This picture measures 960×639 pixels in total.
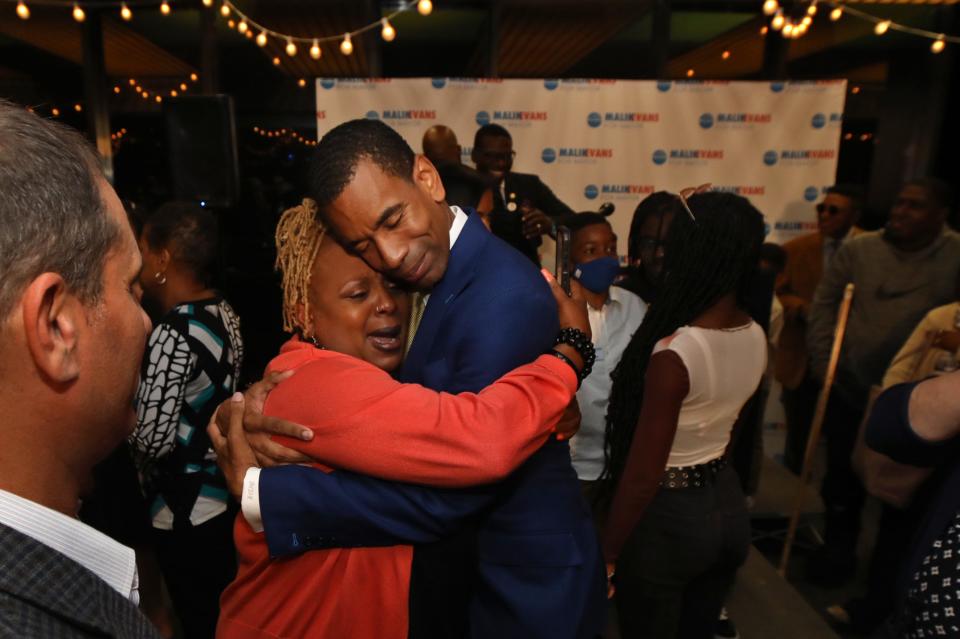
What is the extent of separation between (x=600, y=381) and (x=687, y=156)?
3546mm

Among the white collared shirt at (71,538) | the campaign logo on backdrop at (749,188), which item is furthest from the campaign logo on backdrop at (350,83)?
the white collared shirt at (71,538)

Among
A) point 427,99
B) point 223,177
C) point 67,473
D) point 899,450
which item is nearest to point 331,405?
point 67,473

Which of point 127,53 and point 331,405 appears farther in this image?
point 127,53

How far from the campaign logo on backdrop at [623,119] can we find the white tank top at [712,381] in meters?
3.72

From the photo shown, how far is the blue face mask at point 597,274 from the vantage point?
2479 millimetres

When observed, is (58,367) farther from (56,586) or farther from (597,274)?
(597,274)

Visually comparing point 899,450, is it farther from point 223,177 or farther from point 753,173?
point 753,173

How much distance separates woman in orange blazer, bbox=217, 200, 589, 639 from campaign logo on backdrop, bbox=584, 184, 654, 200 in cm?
412

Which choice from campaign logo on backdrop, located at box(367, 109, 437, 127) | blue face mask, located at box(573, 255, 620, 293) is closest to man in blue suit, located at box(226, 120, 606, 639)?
blue face mask, located at box(573, 255, 620, 293)

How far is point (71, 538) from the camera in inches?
26.0

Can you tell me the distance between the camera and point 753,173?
17.0ft

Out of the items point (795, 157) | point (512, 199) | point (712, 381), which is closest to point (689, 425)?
point (712, 381)

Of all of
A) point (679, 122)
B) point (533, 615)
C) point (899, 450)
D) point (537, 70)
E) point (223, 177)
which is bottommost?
point (533, 615)

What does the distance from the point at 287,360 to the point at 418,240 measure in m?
0.36
